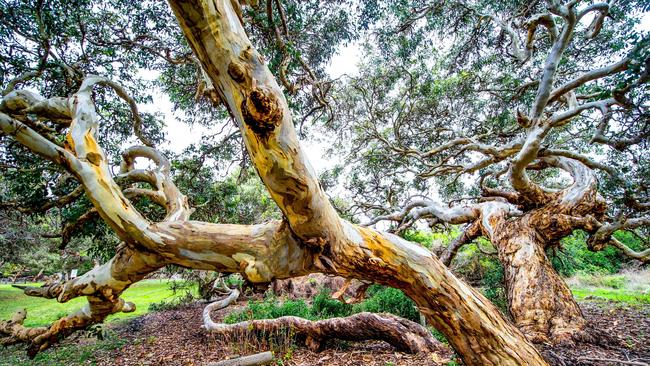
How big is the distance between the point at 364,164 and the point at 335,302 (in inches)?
163

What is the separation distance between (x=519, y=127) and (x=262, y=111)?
23.8 ft

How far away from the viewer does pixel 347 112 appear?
9.62m

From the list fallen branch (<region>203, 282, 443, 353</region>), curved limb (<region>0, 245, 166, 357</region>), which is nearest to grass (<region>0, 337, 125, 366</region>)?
fallen branch (<region>203, 282, 443, 353</region>)

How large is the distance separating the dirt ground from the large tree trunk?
314 mm

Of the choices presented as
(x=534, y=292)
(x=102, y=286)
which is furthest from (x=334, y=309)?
(x=102, y=286)

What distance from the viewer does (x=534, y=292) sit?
4691 millimetres

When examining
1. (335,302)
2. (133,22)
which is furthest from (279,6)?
(335,302)

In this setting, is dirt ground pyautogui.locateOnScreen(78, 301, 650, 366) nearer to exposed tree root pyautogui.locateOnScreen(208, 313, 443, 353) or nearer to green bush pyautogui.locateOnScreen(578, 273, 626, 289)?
exposed tree root pyautogui.locateOnScreen(208, 313, 443, 353)

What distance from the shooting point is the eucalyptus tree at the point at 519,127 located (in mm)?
4477

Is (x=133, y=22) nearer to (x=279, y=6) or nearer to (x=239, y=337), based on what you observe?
(x=279, y=6)

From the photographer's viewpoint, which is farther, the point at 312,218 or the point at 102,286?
the point at 102,286

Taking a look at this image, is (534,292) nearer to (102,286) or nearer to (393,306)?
(393,306)

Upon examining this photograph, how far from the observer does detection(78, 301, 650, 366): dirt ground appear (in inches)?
148

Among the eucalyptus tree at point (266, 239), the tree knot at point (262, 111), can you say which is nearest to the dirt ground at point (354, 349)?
the eucalyptus tree at point (266, 239)
